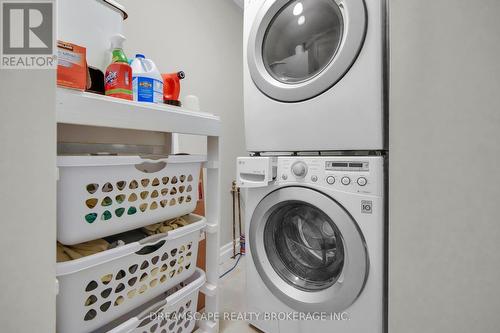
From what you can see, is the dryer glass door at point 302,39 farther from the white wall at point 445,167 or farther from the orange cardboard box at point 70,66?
the orange cardboard box at point 70,66

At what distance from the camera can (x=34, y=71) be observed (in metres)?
0.30

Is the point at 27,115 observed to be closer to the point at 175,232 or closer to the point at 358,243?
the point at 175,232

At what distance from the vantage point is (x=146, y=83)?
82cm

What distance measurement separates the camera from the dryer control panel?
76 centimetres

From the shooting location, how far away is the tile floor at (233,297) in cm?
111

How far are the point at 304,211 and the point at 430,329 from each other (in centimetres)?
53

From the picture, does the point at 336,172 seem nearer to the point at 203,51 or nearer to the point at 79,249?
the point at 79,249

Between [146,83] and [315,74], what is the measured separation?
0.66 meters

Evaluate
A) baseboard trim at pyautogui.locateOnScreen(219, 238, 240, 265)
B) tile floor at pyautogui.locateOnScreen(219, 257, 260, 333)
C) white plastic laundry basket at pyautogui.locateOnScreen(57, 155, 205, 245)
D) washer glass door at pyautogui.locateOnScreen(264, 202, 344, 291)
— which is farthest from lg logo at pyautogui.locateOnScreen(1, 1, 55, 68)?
baseboard trim at pyautogui.locateOnScreen(219, 238, 240, 265)

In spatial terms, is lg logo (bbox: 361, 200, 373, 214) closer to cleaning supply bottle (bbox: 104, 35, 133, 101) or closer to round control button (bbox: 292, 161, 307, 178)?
round control button (bbox: 292, 161, 307, 178)

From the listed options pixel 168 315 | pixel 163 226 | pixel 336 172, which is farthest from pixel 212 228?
pixel 336 172

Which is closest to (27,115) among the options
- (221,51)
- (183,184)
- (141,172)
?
(141,172)

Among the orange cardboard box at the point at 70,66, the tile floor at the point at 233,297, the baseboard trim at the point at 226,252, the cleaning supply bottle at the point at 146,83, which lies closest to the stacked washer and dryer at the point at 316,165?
the tile floor at the point at 233,297

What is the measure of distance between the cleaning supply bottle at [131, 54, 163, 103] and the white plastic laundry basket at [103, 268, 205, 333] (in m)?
0.72
